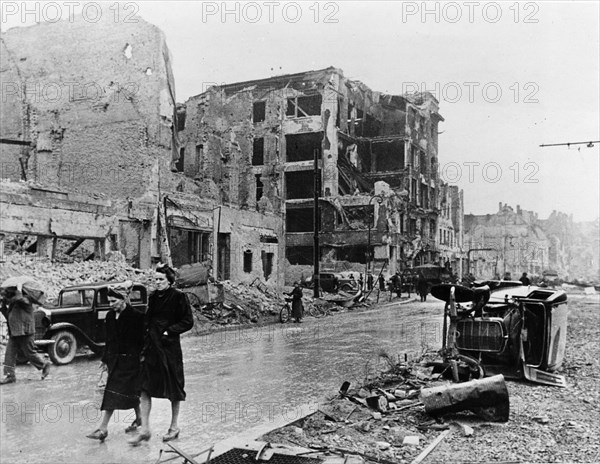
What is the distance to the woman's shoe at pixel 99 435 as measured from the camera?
17.4ft

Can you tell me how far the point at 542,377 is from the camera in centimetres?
955

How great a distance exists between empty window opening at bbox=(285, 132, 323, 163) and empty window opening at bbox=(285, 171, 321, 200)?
1.71 metres

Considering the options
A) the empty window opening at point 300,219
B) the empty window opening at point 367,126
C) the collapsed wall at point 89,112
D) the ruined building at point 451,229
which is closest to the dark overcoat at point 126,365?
the collapsed wall at point 89,112

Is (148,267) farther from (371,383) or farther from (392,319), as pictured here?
(392,319)

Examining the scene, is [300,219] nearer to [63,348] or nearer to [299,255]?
[299,255]

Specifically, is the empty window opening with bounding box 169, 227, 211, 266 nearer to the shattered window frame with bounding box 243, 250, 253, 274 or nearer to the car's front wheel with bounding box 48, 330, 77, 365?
the car's front wheel with bounding box 48, 330, 77, 365

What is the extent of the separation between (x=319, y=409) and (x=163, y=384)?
2.37m

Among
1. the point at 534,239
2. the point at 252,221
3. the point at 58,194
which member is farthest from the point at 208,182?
the point at 534,239

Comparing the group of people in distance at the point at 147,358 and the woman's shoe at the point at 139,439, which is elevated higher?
the group of people in distance at the point at 147,358

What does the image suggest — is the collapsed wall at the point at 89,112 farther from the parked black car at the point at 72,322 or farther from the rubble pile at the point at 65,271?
the parked black car at the point at 72,322

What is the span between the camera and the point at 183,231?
12.0m

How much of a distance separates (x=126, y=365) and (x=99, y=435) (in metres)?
0.68

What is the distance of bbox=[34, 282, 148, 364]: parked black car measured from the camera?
884 cm

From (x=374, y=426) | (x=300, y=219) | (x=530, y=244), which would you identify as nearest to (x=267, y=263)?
(x=300, y=219)
